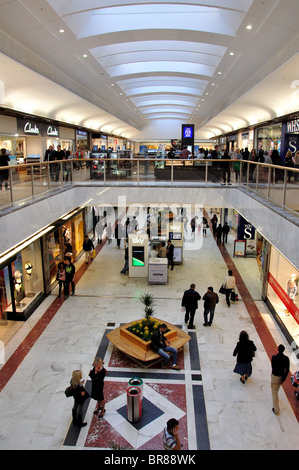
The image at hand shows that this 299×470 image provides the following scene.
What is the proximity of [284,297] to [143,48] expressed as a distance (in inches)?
444

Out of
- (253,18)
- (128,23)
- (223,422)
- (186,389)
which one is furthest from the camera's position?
(128,23)

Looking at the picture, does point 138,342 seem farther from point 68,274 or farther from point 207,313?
point 68,274

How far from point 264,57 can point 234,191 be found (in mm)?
4937

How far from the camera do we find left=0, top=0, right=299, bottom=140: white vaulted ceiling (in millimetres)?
10273

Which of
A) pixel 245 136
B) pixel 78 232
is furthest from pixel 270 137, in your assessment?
pixel 78 232

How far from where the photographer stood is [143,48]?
49.6 feet

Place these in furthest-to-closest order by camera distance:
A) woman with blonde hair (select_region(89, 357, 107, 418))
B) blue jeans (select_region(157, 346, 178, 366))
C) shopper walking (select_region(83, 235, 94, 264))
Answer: shopper walking (select_region(83, 235, 94, 264)) → blue jeans (select_region(157, 346, 178, 366)) → woman with blonde hair (select_region(89, 357, 107, 418))

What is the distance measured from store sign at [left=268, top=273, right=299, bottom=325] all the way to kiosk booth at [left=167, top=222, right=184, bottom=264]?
5505 mm

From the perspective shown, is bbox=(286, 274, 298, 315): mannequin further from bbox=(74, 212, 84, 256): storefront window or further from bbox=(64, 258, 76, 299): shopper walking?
bbox=(74, 212, 84, 256): storefront window

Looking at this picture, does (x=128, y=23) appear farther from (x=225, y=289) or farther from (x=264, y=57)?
(x=225, y=289)

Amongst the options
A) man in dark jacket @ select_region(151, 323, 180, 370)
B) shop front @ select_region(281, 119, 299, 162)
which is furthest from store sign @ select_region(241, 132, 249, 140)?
man in dark jacket @ select_region(151, 323, 180, 370)

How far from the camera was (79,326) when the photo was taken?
10930 millimetres

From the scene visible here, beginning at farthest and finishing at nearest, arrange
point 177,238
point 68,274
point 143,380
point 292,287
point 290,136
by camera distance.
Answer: point 177,238 → point 290,136 → point 68,274 → point 292,287 → point 143,380

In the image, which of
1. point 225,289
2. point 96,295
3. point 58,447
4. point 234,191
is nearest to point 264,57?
point 234,191
